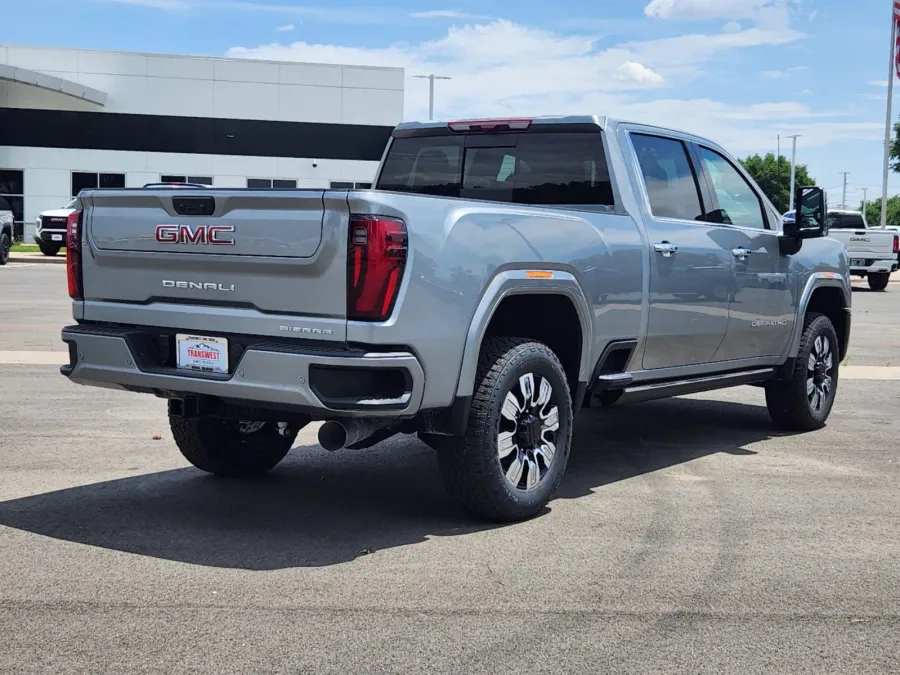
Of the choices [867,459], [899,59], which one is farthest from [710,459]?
[899,59]

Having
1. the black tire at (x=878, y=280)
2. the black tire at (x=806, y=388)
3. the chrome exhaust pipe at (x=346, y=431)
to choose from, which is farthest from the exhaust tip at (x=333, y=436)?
the black tire at (x=878, y=280)

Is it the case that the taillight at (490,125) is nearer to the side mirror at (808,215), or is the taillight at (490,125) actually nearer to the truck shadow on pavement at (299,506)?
the truck shadow on pavement at (299,506)

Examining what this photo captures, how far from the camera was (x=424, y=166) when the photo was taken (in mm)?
7309

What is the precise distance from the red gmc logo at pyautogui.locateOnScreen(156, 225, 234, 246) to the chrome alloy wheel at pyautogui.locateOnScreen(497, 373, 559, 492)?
150 cm

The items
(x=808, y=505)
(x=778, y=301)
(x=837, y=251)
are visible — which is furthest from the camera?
(x=837, y=251)

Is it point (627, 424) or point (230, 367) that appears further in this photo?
point (627, 424)

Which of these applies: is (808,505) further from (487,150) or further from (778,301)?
(487,150)

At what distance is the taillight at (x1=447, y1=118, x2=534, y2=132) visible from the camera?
6855mm

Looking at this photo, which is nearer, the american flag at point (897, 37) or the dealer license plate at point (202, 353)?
the dealer license plate at point (202, 353)

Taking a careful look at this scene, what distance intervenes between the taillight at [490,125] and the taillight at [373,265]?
228 cm

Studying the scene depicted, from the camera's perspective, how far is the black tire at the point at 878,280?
2914 cm

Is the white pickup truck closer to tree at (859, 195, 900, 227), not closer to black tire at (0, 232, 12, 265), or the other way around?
black tire at (0, 232, 12, 265)

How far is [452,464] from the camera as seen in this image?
209 inches

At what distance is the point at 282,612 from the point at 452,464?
135cm
